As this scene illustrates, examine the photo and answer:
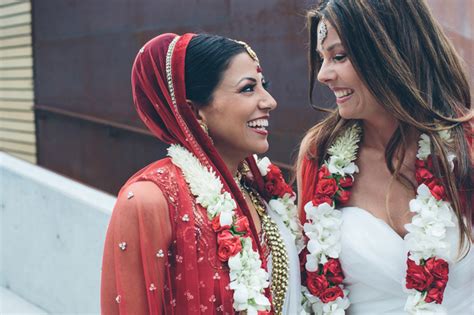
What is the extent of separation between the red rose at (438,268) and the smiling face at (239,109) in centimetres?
74

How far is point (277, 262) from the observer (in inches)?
92.8

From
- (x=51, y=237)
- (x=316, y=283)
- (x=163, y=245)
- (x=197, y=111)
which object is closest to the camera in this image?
(x=163, y=245)

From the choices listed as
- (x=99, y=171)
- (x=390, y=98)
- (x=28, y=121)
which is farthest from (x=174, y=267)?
(x=28, y=121)

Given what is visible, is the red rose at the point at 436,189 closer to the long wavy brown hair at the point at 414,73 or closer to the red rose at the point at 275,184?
the long wavy brown hair at the point at 414,73

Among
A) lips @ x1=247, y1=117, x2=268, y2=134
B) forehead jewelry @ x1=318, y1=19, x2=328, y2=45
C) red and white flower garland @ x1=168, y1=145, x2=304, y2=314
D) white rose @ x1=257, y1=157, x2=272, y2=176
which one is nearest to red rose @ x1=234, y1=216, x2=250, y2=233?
red and white flower garland @ x1=168, y1=145, x2=304, y2=314

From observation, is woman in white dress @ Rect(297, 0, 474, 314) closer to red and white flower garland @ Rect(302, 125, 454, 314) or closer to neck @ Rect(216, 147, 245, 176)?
red and white flower garland @ Rect(302, 125, 454, 314)

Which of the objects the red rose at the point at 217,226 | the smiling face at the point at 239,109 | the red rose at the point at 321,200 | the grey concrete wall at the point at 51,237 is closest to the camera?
the red rose at the point at 217,226

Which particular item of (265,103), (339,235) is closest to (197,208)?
(265,103)

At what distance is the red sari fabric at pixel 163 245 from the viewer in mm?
2049

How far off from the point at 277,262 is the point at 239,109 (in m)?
0.58

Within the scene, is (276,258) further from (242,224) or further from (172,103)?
(172,103)

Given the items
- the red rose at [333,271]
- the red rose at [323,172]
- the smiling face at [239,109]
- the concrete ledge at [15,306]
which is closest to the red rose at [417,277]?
the red rose at [333,271]

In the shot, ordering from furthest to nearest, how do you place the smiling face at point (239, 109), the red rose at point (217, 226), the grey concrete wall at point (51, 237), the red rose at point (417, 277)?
the grey concrete wall at point (51, 237), the red rose at point (417, 277), the smiling face at point (239, 109), the red rose at point (217, 226)

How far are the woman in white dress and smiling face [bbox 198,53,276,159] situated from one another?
12.2 inches
